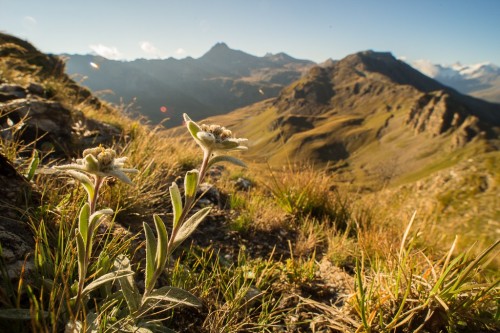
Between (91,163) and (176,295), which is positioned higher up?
(91,163)

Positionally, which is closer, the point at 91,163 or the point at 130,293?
the point at 91,163

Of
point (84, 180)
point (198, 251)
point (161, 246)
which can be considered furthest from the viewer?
point (198, 251)

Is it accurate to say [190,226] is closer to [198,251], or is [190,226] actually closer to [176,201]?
[176,201]

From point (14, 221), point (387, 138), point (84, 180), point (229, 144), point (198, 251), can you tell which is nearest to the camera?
point (84, 180)

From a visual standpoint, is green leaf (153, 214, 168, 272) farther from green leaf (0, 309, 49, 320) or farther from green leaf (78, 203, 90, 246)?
green leaf (0, 309, 49, 320)

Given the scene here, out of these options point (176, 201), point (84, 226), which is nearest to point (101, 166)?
point (84, 226)

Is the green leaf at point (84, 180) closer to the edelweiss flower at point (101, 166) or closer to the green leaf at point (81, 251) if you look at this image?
the edelweiss flower at point (101, 166)

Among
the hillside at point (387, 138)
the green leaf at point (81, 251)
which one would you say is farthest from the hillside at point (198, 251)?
the hillside at point (387, 138)

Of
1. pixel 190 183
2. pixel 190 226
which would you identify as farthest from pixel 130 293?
pixel 190 183

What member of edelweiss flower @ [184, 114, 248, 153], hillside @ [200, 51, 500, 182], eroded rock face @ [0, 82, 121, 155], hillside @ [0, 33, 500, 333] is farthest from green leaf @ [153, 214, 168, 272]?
hillside @ [200, 51, 500, 182]

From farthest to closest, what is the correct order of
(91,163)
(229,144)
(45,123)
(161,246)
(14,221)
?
(45,123), (14,221), (229,144), (161,246), (91,163)

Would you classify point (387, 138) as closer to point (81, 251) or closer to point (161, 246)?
point (161, 246)

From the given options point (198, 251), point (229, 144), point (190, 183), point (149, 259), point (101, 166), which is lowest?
point (198, 251)

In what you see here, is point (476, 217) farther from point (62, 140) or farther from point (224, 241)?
point (62, 140)
